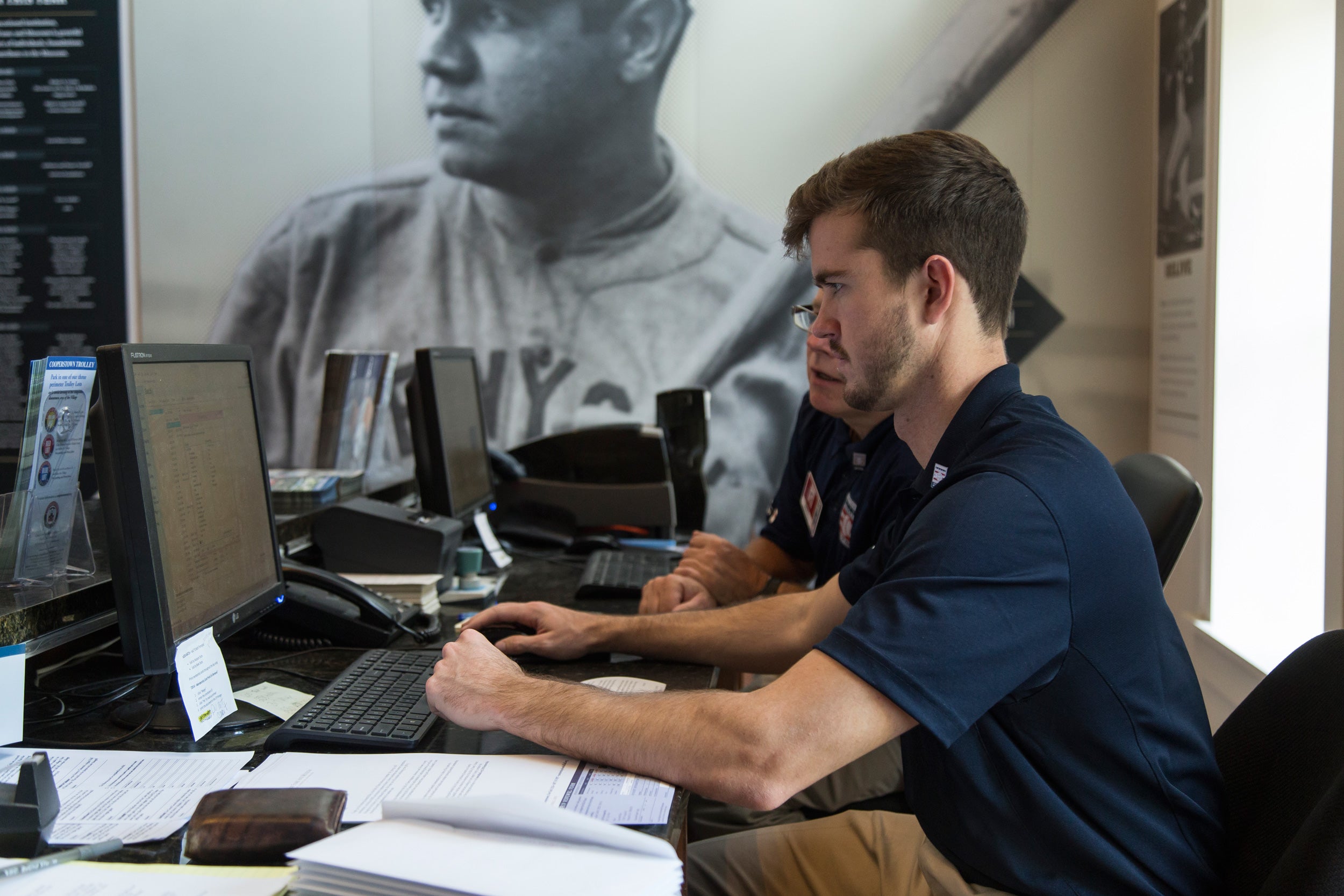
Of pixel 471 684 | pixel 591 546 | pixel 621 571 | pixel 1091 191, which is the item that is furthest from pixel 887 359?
pixel 1091 191

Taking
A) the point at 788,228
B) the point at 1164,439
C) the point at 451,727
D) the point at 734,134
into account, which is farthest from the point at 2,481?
the point at 1164,439

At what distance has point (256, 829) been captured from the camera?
818 millimetres

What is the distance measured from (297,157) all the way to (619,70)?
4.77ft

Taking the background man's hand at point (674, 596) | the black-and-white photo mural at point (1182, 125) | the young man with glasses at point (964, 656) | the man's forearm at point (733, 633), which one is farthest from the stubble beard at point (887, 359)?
the black-and-white photo mural at point (1182, 125)

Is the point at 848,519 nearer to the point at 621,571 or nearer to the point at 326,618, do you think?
the point at 621,571

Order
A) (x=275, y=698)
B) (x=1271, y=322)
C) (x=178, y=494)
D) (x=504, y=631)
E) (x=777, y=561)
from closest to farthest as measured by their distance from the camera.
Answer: (x=178, y=494), (x=275, y=698), (x=504, y=631), (x=777, y=561), (x=1271, y=322)

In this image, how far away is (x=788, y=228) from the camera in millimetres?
1364

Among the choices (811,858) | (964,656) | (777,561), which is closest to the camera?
(964,656)

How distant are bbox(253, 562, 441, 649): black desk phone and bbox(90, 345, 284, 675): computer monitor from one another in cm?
16

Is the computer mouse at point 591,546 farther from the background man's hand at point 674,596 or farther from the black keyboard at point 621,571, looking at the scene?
the background man's hand at point 674,596

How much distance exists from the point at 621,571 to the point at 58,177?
3.49 metres

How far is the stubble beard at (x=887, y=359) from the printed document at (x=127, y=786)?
0.84 meters

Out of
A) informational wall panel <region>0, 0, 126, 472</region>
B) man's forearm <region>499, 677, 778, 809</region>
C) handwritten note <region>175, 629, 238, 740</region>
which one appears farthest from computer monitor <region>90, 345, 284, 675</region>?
informational wall panel <region>0, 0, 126, 472</region>

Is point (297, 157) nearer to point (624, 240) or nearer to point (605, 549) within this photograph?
point (624, 240)
